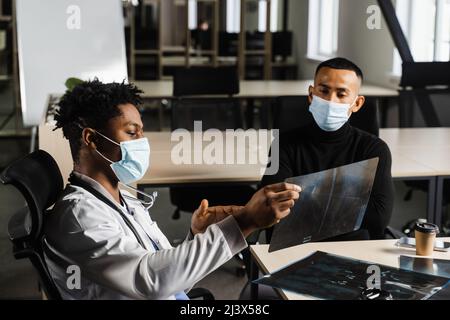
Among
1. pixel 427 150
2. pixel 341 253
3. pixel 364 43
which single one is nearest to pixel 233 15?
pixel 364 43

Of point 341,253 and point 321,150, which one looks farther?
point 321,150

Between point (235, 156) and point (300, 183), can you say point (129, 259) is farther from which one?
point (235, 156)

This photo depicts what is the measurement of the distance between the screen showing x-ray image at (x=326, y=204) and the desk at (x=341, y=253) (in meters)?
0.10

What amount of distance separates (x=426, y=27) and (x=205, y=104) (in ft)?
9.62

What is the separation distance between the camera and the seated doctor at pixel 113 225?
4.40 feet

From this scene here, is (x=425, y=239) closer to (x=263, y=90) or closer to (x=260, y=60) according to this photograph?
(x=263, y=90)

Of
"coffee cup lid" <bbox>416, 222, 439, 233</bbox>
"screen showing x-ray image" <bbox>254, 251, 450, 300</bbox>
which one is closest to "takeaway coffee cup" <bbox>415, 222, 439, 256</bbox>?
"coffee cup lid" <bbox>416, 222, 439, 233</bbox>

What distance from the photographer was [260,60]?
8.81 meters

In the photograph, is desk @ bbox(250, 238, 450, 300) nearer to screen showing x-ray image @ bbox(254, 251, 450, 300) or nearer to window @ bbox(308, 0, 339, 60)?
screen showing x-ray image @ bbox(254, 251, 450, 300)

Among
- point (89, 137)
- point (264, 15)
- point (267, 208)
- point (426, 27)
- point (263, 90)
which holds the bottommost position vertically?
point (263, 90)

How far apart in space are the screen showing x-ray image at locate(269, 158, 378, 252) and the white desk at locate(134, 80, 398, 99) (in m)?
3.29

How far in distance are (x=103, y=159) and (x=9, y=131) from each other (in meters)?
6.04

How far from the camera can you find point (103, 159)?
1.55 metres

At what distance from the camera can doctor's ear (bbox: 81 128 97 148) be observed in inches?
60.9
